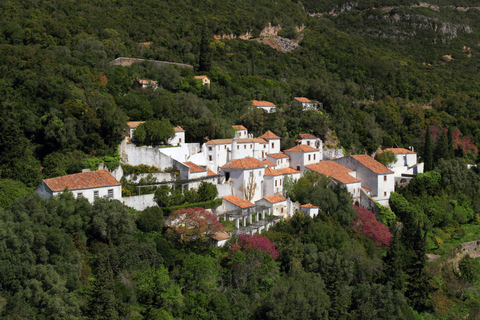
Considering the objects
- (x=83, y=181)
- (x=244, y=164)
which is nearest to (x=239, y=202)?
(x=244, y=164)

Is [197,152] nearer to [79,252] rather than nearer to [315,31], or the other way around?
[79,252]

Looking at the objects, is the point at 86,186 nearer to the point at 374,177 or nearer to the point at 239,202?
the point at 239,202

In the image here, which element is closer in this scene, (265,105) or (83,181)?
(83,181)

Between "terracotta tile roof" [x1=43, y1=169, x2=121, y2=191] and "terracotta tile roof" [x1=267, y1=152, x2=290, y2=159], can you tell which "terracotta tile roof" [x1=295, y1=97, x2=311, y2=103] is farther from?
"terracotta tile roof" [x1=43, y1=169, x2=121, y2=191]

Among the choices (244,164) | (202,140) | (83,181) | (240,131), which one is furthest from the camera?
(240,131)

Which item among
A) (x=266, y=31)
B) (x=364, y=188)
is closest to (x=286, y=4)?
(x=266, y=31)

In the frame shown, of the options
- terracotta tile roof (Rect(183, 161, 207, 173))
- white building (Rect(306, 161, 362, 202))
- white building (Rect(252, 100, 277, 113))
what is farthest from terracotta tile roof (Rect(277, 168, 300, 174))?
white building (Rect(252, 100, 277, 113))
